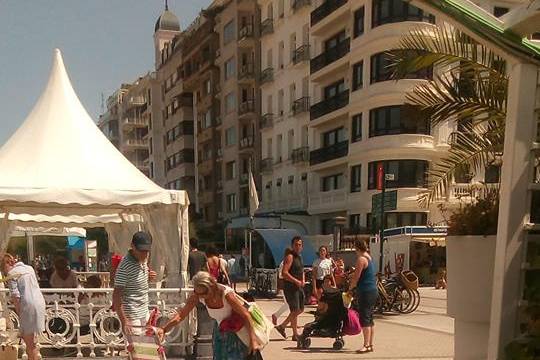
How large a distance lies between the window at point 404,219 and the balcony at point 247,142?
58.1ft

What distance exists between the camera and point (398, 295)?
46.3 feet

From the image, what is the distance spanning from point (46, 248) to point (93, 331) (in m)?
45.8

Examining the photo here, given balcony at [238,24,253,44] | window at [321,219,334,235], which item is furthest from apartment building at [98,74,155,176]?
window at [321,219,334,235]

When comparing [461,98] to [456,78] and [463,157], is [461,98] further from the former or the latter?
[463,157]

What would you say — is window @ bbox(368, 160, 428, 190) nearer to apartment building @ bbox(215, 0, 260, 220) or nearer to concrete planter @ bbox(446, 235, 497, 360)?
apartment building @ bbox(215, 0, 260, 220)

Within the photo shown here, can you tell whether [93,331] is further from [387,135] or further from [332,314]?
[387,135]

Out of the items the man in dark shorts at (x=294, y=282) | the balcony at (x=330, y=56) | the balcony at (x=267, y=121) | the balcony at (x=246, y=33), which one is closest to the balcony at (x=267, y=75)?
the balcony at (x=267, y=121)

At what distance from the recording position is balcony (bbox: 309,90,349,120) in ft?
107

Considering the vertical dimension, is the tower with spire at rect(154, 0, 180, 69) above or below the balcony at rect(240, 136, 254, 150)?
above

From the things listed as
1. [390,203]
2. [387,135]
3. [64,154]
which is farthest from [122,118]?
[64,154]

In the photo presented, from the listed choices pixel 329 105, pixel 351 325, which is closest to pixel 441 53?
pixel 351 325

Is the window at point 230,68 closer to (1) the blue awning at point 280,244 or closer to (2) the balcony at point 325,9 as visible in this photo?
(2) the balcony at point 325,9

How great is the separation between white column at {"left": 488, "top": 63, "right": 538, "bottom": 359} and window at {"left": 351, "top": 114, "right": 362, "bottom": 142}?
2618 centimetres

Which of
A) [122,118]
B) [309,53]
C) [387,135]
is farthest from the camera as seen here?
[122,118]
